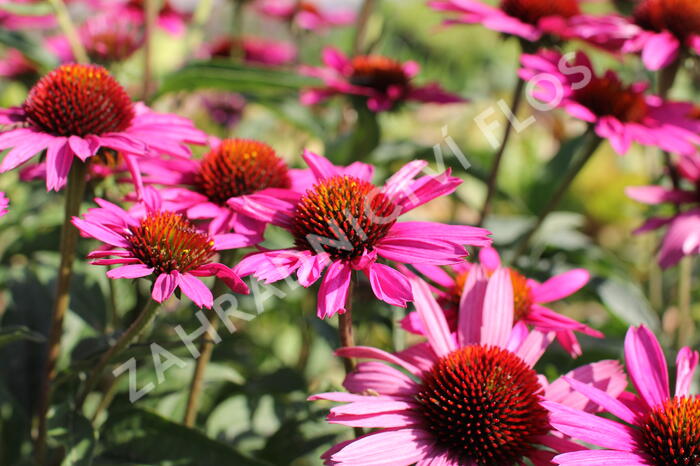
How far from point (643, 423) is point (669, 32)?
2.47 ft

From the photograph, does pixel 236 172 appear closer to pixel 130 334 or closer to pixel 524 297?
pixel 130 334

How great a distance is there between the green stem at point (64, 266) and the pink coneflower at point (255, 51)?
3.77 ft

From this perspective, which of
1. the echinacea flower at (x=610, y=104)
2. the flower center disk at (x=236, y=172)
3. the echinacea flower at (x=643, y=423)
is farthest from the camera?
the echinacea flower at (x=610, y=104)

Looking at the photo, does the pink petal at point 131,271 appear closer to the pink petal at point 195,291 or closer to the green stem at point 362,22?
the pink petal at point 195,291

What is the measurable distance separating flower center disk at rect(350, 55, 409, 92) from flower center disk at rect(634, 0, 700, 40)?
440mm

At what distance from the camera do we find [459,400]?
65cm

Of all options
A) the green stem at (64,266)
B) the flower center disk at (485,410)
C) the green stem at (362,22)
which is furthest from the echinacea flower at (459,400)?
the green stem at (362,22)

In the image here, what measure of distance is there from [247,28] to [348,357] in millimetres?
2457

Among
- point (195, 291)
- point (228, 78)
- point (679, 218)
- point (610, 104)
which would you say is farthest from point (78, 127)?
point (679, 218)

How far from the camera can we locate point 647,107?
107cm

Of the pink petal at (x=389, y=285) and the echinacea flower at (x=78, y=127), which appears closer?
the pink petal at (x=389, y=285)

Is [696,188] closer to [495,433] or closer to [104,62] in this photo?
[495,433]

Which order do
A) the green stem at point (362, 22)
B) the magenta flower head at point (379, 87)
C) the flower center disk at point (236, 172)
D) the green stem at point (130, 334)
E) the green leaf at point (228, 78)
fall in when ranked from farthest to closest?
the green stem at point (362, 22), the magenta flower head at point (379, 87), the green leaf at point (228, 78), the flower center disk at point (236, 172), the green stem at point (130, 334)

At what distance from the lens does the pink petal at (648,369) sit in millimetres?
669
